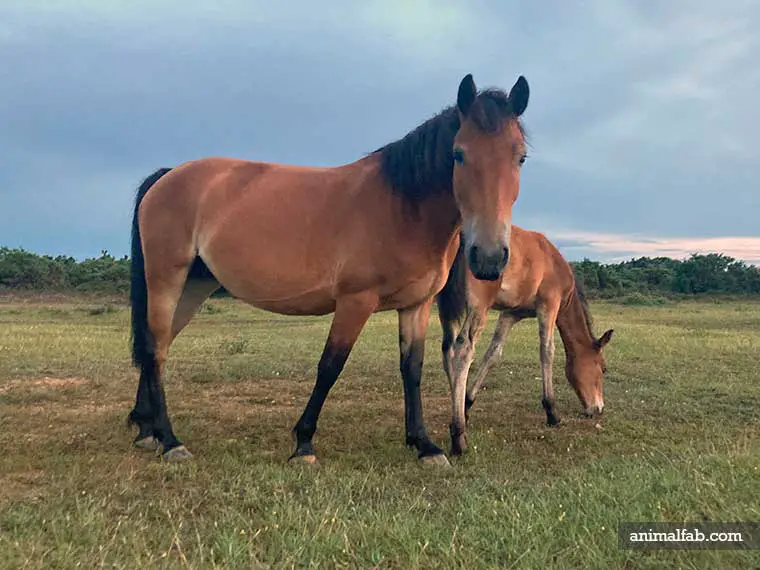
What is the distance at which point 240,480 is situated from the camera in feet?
12.3

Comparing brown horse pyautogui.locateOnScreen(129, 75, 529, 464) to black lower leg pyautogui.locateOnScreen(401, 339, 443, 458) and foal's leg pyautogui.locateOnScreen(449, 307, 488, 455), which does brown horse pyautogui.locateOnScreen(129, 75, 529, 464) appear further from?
foal's leg pyautogui.locateOnScreen(449, 307, 488, 455)

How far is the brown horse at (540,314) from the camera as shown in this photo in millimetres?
6051

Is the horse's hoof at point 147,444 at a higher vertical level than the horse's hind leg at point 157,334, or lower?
lower

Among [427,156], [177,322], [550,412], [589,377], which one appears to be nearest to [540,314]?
[589,377]

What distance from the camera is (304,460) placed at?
434 centimetres

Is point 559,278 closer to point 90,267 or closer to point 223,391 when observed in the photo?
point 223,391

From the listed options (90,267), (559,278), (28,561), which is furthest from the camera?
(90,267)

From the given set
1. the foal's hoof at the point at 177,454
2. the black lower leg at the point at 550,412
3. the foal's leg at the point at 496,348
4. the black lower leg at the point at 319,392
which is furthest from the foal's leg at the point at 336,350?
the black lower leg at the point at 550,412

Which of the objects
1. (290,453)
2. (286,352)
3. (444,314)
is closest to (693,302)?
(286,352)

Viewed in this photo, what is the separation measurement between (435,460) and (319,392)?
3.48ft

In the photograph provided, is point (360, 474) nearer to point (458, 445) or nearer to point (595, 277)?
point (458, 445)

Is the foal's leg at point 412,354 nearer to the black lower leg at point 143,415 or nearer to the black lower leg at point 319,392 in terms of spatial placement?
the black lower leg at point 319,392

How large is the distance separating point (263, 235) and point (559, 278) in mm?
4000

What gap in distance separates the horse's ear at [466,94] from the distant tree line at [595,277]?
95.9 feet
